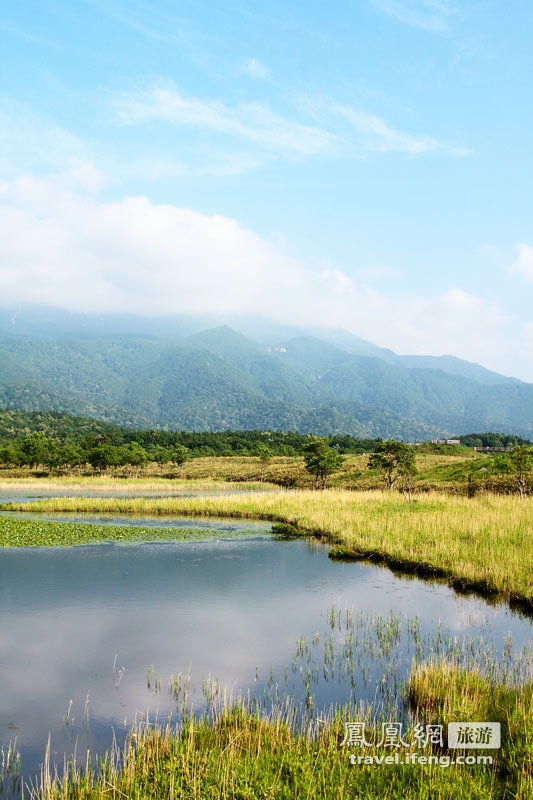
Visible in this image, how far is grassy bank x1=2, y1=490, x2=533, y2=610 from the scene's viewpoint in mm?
Result: 21250

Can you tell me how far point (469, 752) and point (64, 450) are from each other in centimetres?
11784

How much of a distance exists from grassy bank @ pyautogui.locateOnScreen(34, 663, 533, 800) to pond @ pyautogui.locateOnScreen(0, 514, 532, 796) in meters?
1.63

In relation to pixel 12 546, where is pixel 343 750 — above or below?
above

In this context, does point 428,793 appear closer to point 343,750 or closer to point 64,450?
point 343,750

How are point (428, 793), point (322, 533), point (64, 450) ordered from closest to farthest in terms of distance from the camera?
point (428, 793) < point (322, 533) < point (64, 450)

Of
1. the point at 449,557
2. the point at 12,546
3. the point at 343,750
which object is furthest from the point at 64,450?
the point at 343,750

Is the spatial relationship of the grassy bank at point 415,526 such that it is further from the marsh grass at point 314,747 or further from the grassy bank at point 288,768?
the grassy bank at point 288,768

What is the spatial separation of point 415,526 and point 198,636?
1707cm

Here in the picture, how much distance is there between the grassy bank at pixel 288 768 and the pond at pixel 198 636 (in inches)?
64.1

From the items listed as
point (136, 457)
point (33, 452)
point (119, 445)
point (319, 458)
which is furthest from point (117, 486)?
point (119, 445)

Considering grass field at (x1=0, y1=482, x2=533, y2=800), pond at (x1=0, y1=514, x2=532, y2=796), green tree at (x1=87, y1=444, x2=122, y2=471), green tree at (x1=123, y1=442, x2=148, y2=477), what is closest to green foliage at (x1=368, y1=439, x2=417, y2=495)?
pond at (x1=0, y1=514, x2=532, y2=796)

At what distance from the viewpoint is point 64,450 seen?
117 m

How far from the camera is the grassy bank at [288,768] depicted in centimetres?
762

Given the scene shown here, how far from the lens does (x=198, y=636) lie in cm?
1619
